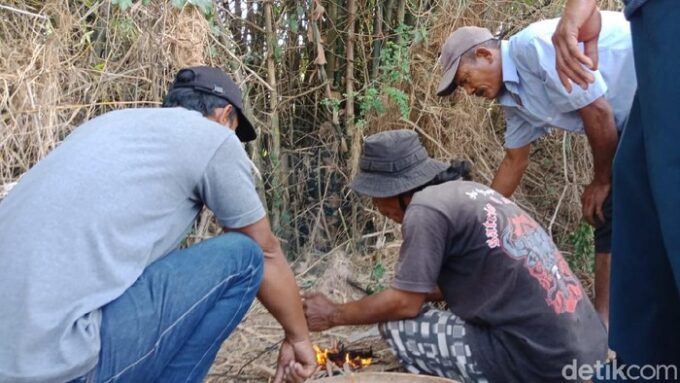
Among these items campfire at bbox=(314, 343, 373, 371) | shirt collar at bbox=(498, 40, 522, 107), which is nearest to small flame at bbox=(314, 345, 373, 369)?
campfire at bbox=(314, 343, 373, 371)

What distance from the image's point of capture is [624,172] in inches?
49.9

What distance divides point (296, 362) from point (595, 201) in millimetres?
1651

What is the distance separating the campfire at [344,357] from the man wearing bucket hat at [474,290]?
0.31 meters

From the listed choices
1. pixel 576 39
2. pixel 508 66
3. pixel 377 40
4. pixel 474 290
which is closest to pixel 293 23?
pixel 377 40

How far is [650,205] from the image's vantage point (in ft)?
4.03

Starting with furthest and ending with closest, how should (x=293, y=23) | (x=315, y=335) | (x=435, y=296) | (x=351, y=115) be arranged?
1. (x=351, y=115)
2. (x=293, y=23)
3. (x=315, y=335)
4. (x=435, y=296)

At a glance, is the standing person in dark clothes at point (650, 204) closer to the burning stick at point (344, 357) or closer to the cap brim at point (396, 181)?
the cap brim at point (396, 181)

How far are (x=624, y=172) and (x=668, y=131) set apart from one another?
0.18 meters

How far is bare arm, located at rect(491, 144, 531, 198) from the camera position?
3809 millimetres

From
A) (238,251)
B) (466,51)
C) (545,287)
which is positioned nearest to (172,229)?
(238,251)

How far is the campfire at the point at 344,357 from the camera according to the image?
297cm

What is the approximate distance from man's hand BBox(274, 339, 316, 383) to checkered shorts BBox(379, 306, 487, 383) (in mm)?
342

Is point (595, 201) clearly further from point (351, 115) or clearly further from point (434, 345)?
point (351, 115)

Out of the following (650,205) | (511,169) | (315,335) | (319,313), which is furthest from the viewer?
(511,169)
